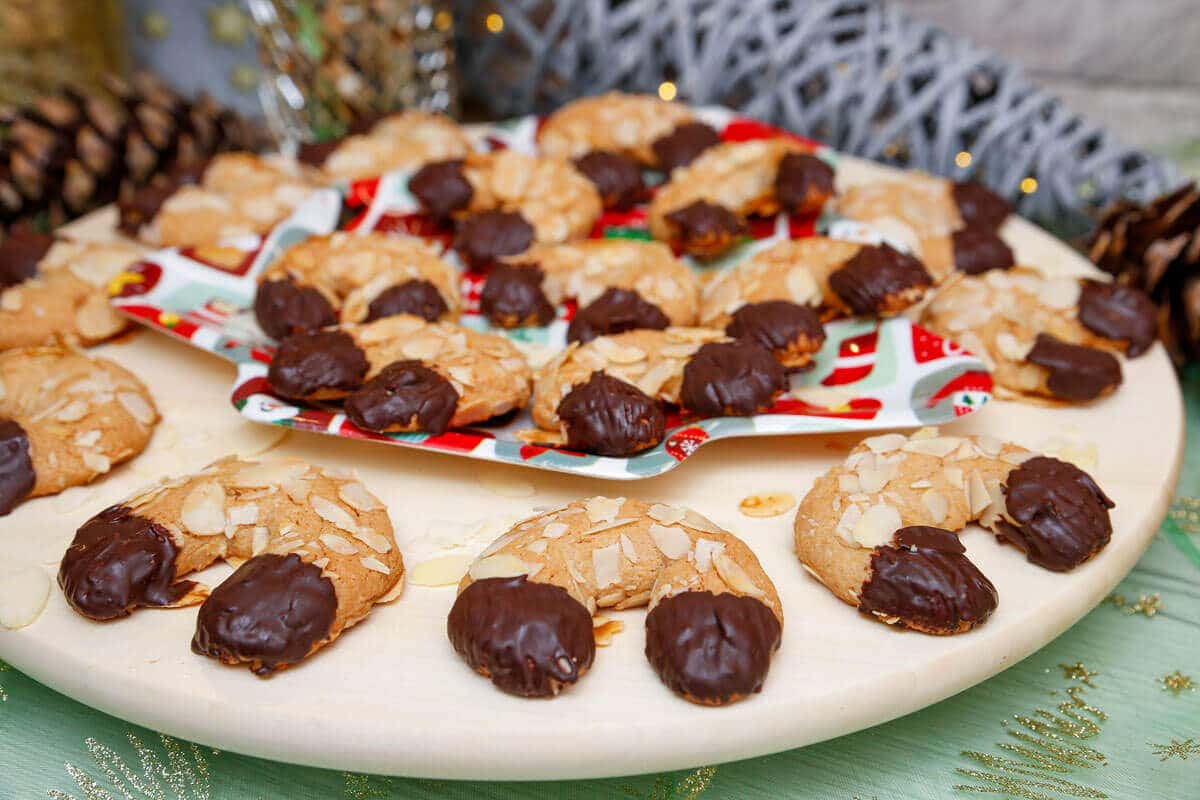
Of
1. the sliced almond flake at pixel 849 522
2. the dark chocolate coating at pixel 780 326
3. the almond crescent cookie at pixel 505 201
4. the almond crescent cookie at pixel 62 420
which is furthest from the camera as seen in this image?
the almond crescent cookie at pixel 505 201

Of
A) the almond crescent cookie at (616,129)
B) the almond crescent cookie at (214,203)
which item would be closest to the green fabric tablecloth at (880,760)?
the almond crescent cookie at (214,203)

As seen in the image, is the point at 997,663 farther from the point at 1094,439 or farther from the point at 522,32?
the point at 522,32

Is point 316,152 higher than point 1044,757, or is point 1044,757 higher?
point 316,152

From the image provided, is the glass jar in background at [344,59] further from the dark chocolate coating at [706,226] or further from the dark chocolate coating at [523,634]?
the dark chocolate coating at [523,634]

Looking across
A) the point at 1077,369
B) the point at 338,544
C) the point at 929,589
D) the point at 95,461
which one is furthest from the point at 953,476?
the point at 95,461

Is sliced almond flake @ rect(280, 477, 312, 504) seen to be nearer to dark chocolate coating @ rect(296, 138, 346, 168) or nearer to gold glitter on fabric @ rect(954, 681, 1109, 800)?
gold glitter on fabric @ rect(954, 681, 1109, 800)

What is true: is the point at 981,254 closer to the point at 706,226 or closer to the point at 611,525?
the point at 706,226
